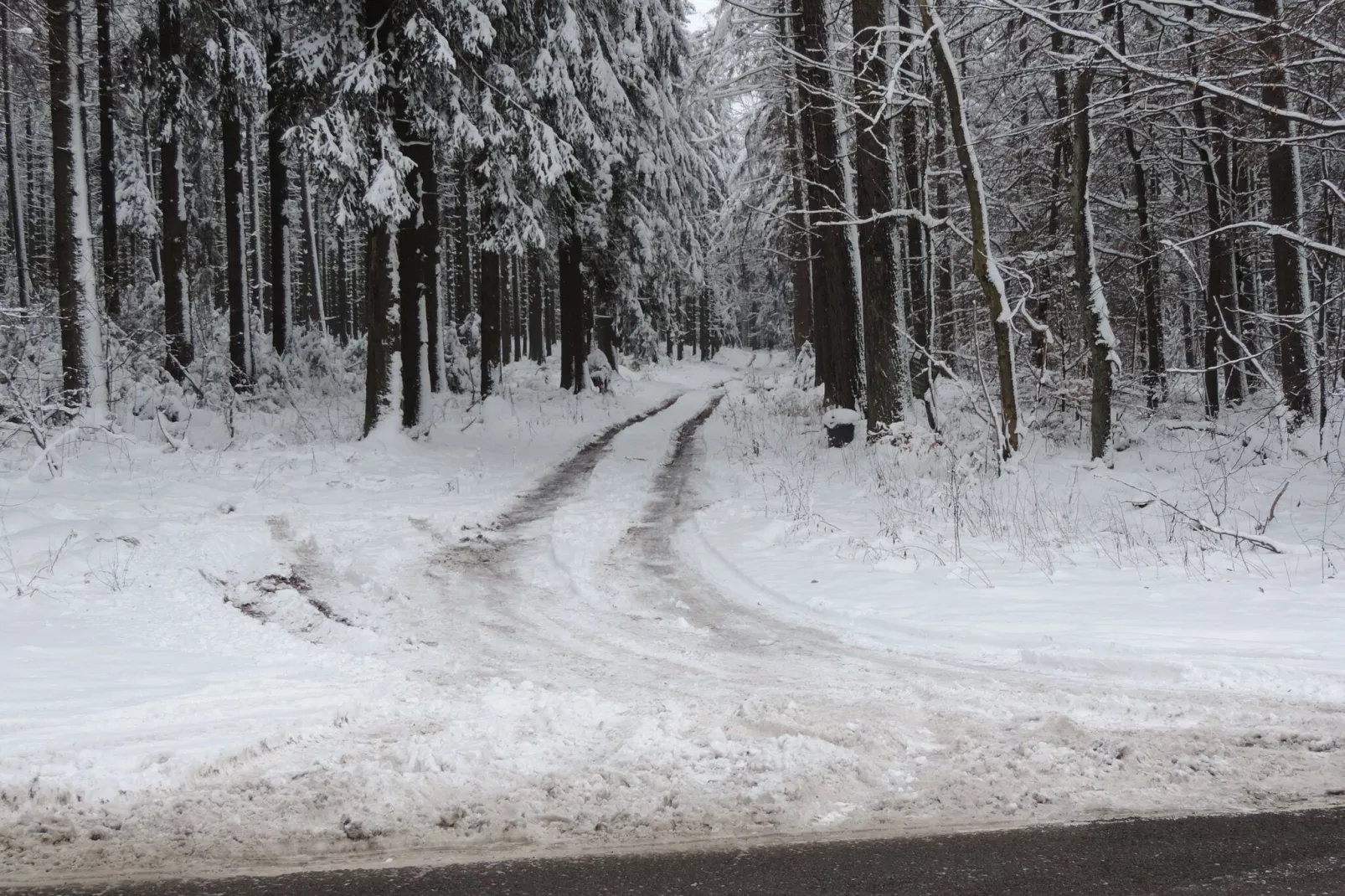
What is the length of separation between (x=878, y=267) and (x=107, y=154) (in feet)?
66.9

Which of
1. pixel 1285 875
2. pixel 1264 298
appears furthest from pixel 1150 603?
pixel 1264 298

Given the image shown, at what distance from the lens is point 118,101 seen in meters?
20.1

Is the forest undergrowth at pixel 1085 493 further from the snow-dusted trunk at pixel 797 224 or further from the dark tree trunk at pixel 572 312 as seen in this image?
the dark tree trunk at pixel 572 312

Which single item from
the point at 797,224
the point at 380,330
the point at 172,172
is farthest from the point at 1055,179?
the point at 172,172

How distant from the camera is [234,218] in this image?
699 inches

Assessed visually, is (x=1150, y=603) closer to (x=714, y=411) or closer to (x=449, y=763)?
(x=449, y=763)

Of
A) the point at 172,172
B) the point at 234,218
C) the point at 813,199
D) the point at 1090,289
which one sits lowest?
the point at 1090,289

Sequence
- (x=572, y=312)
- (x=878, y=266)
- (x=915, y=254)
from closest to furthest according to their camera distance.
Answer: (x=878, y=266), (x=915, y=254), (x=572, y=312)

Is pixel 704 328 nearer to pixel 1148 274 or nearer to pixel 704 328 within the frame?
pixel 704 328

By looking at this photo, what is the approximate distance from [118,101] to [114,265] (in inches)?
216

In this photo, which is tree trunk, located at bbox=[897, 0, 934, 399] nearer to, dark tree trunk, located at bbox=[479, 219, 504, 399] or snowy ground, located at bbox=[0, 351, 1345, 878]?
snowy ground, located at bbox=[0, 351, 1345, 878]

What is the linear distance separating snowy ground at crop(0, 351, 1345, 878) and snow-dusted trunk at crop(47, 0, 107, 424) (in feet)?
6.88

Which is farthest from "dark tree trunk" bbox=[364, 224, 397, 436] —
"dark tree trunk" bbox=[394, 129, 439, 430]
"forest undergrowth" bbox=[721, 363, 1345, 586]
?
"forest undergrowth" bbox=[721, 363, 1345, 586]

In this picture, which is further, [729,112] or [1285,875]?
[729,112]
